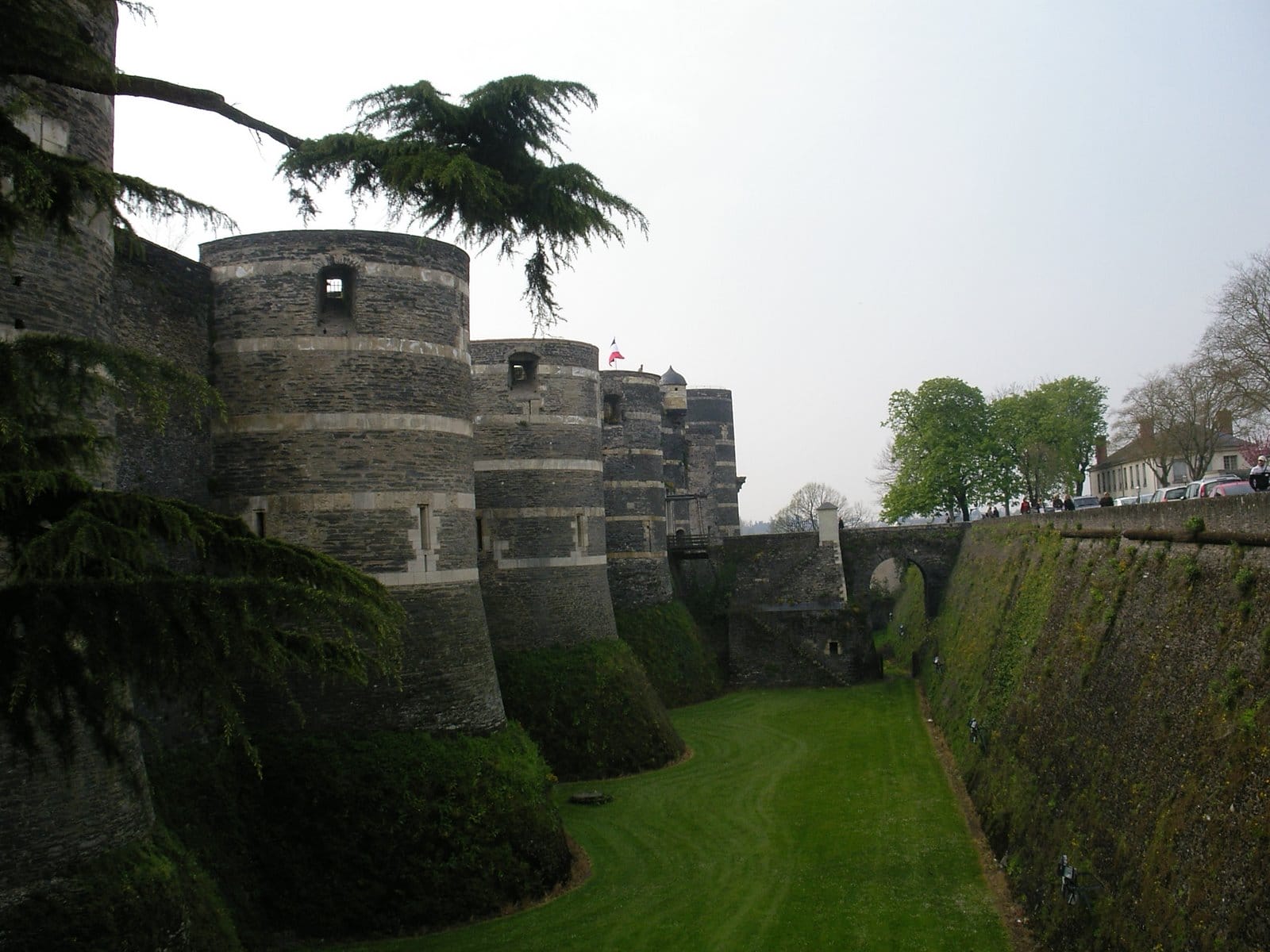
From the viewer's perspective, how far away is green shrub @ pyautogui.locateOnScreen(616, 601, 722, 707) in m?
37.4

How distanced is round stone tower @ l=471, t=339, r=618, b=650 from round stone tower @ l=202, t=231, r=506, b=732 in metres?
9.00

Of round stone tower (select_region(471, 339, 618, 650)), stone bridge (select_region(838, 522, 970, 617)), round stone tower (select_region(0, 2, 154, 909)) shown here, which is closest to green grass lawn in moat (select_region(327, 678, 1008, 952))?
round stone tower (select_region(471, 339, 618, 650))

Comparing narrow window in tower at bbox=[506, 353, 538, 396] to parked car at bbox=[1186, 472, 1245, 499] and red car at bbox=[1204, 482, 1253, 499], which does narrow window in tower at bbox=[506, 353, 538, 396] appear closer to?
parked car at bbox=[1186, 472, 1245, 499]

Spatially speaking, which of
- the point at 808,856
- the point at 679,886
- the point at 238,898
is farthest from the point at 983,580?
the point at 238,898

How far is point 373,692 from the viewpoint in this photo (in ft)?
58.3

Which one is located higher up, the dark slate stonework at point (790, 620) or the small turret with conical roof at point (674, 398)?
the small turret with conical roof at point (674, 398)

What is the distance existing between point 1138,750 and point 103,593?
11843mm

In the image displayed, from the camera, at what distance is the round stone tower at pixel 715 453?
56500 millimetres

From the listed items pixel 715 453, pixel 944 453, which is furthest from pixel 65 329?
pixel 944 453

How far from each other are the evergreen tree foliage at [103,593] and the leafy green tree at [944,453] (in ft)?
189

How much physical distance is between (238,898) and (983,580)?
25.0 meters

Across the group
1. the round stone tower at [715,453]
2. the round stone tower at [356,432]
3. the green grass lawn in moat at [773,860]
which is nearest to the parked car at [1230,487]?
the green grass lawn in moat at [773,860]

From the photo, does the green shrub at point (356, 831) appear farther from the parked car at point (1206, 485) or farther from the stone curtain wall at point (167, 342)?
the parked car at point (1206, 485)

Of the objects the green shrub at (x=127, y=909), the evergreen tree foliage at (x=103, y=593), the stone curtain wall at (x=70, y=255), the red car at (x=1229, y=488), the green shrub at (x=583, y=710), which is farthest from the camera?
the red car at (x=1229, y=488)
